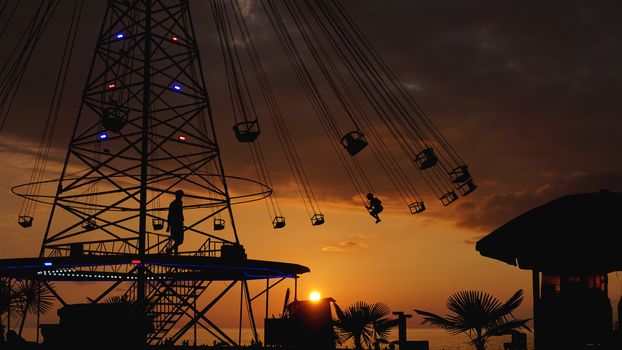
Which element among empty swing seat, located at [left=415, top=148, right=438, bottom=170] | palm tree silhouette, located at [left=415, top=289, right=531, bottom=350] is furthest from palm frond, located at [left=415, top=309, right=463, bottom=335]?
empty swing seat, located at [left=415, top=148, right=438, bottom=170]

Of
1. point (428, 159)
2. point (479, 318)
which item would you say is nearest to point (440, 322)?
point (479, 318)

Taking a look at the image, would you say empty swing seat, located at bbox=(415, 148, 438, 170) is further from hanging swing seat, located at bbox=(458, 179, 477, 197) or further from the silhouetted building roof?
the silhouetted building roof

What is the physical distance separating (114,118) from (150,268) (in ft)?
19.9

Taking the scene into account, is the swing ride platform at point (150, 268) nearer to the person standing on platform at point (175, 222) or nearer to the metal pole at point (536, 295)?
the person standing on platform at point (175, 222)

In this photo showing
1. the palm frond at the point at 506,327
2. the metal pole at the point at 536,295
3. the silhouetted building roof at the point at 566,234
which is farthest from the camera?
the palm frond at the point at 506,327

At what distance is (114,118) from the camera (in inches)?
1036

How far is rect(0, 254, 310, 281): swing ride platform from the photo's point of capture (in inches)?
899

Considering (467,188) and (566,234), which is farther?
(467,188)

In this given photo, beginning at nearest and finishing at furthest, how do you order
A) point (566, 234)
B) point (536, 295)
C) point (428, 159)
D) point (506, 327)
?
point (566, 234), point (536, 295), point (506, 327), point (428, 159)

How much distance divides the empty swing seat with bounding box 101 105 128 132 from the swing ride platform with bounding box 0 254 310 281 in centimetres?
520

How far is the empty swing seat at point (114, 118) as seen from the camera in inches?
1033

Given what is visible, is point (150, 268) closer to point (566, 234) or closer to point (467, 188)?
point (467, 188)

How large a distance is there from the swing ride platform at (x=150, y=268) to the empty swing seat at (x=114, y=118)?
17.1 ft

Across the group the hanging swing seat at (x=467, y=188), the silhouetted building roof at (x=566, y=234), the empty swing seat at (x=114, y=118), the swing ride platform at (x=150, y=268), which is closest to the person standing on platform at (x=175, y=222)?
the swing ride platform at (x=150, y=268)
